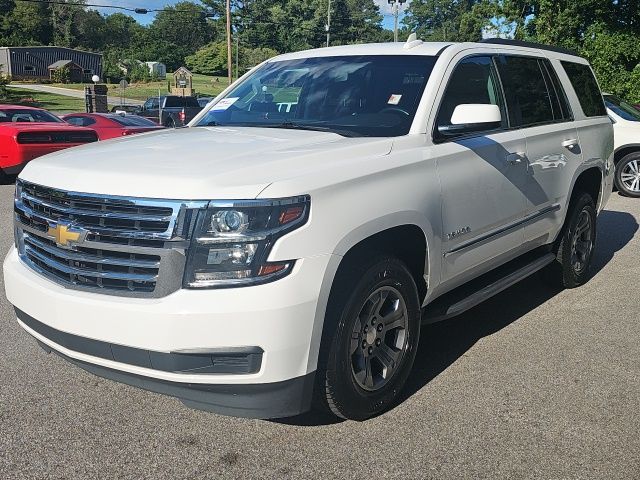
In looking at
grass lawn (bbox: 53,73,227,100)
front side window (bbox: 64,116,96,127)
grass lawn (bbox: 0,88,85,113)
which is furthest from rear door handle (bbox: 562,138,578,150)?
grass lawn (bbox: 53,73,227,100)

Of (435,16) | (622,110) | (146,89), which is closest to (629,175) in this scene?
(622,110)

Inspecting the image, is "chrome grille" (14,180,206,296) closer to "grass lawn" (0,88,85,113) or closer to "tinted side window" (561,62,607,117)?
"tinted side window" (561,62,607,117)

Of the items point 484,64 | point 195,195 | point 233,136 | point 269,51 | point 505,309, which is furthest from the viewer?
point 269,51

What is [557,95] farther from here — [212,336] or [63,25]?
[63,25]

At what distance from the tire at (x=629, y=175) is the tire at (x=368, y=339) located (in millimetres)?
9002

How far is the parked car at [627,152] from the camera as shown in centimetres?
1092

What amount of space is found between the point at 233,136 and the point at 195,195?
3.79 ft

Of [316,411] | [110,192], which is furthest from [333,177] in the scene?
[316,411]

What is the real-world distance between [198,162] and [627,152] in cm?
1009

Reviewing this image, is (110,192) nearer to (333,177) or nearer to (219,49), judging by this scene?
(333,177)

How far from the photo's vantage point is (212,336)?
8.82 ft

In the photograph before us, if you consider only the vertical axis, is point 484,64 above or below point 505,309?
above

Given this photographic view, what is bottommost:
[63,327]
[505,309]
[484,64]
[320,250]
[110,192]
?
[505,309]

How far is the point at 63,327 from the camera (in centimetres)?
296
